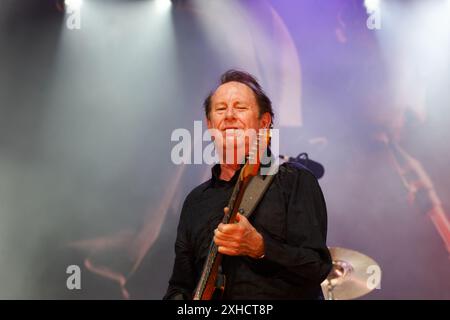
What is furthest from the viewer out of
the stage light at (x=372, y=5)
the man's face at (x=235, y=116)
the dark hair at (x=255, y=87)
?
the stage light at (x=372, y=5)

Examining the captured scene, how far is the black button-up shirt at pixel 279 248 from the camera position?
2363 mm

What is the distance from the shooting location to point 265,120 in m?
2.94

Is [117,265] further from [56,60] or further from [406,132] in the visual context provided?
[406,132]

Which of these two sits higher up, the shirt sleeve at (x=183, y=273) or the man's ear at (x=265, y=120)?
the man's ear at (x=265, y=120)

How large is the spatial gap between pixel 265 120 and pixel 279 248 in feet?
2.83

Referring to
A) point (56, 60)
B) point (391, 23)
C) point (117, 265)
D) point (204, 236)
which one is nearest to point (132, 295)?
point (117, 265)

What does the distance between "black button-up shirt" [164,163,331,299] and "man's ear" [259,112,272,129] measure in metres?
0.31

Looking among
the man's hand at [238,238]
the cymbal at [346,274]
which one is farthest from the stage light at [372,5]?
the man's hand at [238,238]

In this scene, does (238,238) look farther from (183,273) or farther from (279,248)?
(183,273)

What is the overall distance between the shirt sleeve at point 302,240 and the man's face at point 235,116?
1.11 ft

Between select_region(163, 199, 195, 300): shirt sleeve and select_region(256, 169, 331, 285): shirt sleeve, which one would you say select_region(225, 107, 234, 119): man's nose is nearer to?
select_region(256, 169, 331, 285): shirt sleeve

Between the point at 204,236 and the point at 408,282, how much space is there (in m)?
3.63

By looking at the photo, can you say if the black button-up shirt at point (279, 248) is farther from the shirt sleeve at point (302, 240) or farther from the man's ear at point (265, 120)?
the man's ear at point (265, 120)

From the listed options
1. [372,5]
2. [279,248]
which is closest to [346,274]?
[279,248]
